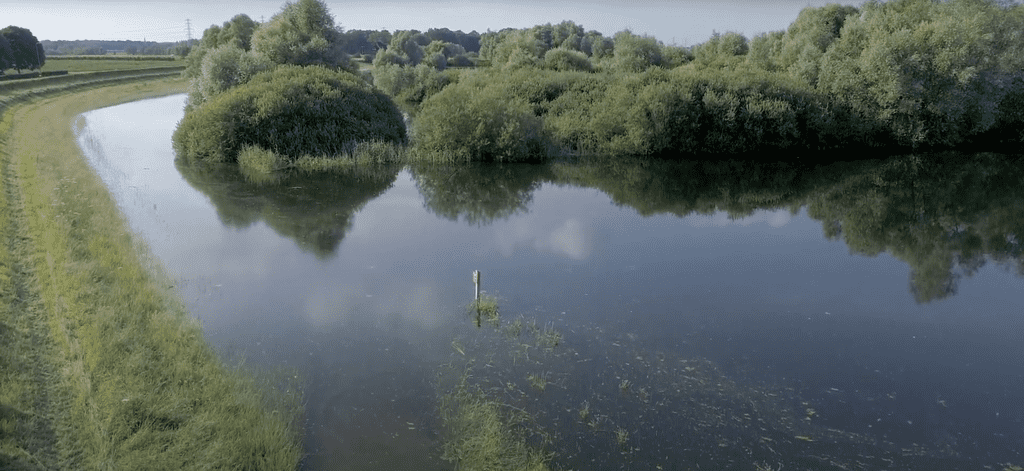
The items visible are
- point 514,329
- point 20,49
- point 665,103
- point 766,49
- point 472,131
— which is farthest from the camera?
point 20,49

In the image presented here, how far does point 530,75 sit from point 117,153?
2047 centimetres

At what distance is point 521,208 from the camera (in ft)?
59.7

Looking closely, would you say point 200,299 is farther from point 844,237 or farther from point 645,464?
point 844,237

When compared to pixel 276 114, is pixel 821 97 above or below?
above

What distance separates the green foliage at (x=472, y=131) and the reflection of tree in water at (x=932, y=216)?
1062 centimetres

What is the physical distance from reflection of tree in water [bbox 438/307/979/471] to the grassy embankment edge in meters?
2.50

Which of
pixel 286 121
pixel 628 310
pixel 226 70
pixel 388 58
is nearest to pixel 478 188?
pixel 286 121

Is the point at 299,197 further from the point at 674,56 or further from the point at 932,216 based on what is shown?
the point at 674,56

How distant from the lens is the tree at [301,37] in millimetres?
30859

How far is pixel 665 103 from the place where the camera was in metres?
27.1

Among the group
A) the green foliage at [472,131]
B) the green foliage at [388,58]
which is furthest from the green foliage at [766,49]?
the green foliage at [388,58]

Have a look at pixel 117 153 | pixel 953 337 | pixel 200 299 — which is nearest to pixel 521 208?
pixel 200 299

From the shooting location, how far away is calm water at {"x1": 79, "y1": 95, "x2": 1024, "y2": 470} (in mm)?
7406

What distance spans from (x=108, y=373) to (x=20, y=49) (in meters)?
67.3
